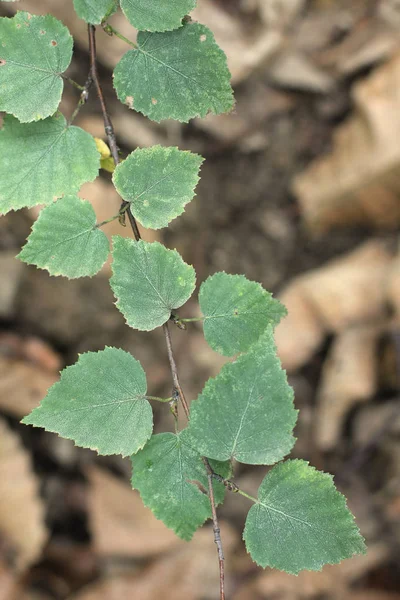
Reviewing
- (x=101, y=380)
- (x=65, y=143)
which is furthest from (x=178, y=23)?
(x=101, y=380)

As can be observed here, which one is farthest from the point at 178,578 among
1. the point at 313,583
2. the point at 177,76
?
the point at 177,76

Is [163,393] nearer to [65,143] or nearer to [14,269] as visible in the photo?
[14,269]

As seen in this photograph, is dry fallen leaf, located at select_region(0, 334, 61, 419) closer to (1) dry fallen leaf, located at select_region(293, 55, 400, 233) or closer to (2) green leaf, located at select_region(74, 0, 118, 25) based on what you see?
(1) dry fallen leaf, located at select_region(293, 55, 400, 233)

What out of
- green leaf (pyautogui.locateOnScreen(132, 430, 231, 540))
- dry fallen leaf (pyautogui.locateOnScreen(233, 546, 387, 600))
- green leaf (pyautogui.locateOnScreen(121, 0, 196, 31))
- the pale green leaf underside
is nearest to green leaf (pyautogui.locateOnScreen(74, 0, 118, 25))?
green leaf (pyautogui.locateOnScreen(121, 0, 196, 31))

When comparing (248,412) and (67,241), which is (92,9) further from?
(248,412)

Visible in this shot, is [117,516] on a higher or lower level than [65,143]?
lower

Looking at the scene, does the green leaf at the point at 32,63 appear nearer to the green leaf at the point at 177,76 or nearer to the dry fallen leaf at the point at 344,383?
the green leaf at the point at 177,76

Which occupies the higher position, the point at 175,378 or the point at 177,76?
the point at 177,76
